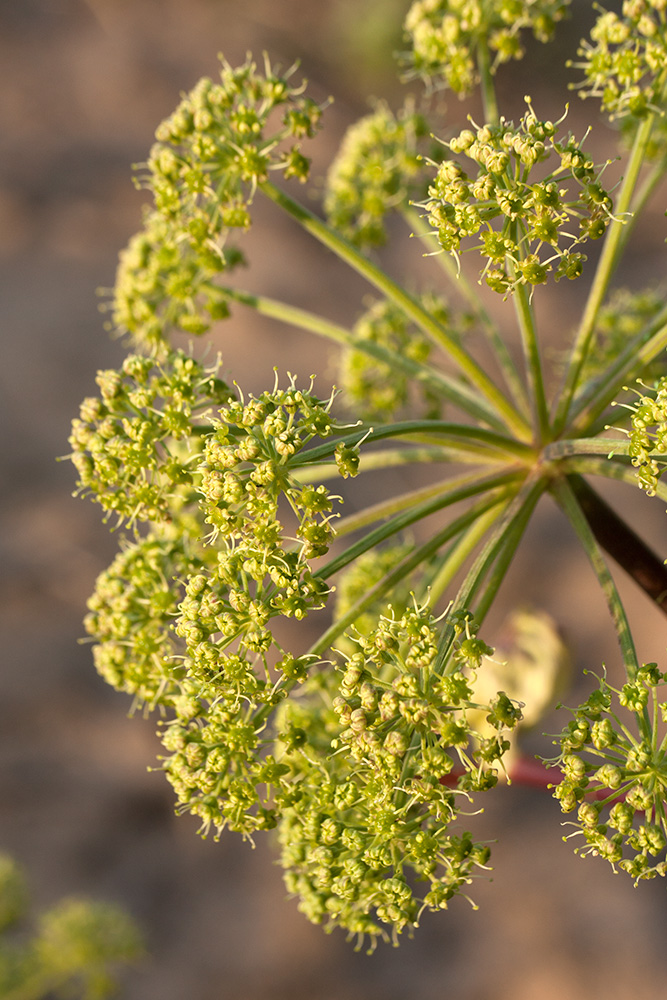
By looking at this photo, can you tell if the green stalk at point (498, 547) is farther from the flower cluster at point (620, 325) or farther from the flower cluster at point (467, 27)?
the flower cluster at point (467, 27)

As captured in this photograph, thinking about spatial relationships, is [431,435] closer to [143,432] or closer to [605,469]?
[605,469]

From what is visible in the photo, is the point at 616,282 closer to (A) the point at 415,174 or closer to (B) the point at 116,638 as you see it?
(A) the point at 415,174

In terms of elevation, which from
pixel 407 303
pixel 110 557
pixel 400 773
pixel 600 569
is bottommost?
pixel 400 773

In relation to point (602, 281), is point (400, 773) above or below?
below

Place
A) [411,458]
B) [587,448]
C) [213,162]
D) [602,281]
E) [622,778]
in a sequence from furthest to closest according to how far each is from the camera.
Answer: [411,458] < [213,162] < [602,281] < [587,448] < [622,778]

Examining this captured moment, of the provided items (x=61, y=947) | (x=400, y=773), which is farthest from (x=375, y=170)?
(x=61, y=947)

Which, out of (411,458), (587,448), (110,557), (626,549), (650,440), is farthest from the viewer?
(110,557)

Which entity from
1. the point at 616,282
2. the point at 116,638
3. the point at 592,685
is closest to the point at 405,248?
the point at 616,282
